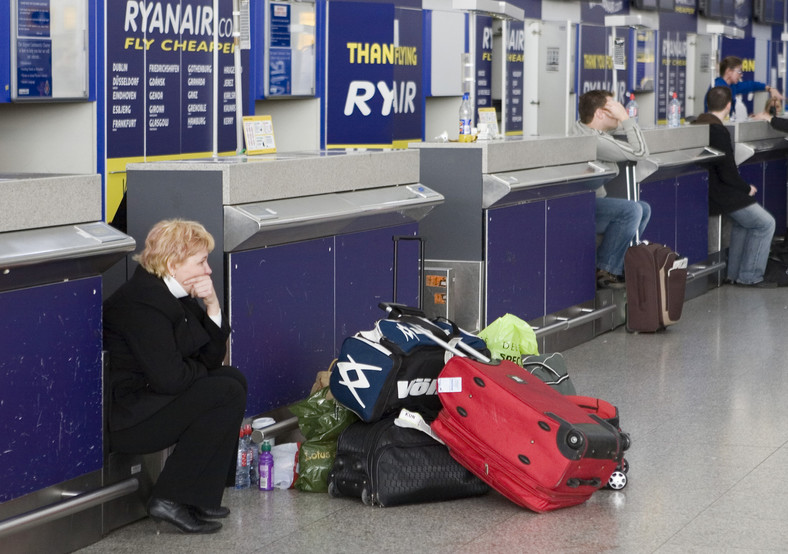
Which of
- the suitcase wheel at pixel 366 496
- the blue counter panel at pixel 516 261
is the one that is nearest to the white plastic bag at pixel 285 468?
the suitcase wheel at pixel 366 496

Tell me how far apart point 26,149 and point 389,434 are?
9.96 ft

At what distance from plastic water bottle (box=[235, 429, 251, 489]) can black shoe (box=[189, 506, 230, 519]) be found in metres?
0.32

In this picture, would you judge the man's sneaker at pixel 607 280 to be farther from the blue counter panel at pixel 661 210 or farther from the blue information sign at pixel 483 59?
the blue information sign at pixel 483 59

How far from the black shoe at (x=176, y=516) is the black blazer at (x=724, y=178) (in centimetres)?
623

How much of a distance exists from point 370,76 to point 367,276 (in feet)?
A: 12.0

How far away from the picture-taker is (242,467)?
4109mm

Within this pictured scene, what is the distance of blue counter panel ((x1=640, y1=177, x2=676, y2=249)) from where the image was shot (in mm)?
8062

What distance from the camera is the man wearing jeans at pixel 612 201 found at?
7336 mm

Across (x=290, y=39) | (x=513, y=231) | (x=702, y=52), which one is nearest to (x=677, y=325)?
(x=513, y=231)

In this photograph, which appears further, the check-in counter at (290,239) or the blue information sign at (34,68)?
the blue information sign at (34,68)

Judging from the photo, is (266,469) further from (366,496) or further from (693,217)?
(693,217)

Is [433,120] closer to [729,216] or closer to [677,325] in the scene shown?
[729,216]

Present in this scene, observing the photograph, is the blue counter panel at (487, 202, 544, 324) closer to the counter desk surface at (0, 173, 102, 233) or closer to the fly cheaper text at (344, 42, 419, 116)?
the fly cheaper text at (344, 42, 419, 116)

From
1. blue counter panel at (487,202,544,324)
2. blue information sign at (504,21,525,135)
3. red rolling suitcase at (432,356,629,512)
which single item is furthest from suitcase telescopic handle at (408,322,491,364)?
blue information sign at (504,21,525,135)
